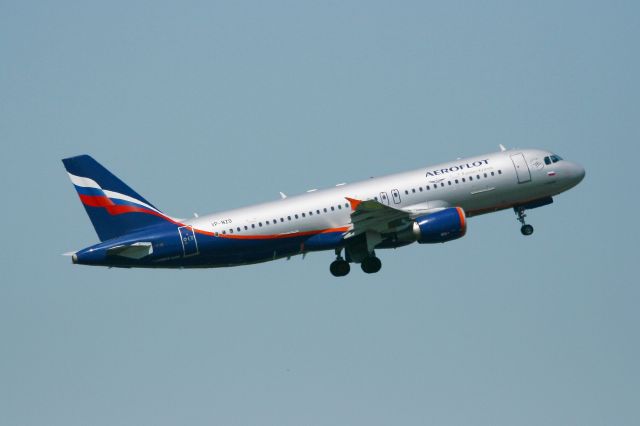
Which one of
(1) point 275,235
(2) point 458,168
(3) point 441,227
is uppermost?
(2) point 458,168

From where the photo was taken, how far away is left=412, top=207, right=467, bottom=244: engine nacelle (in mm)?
71375

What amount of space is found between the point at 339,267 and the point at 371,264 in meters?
2.71

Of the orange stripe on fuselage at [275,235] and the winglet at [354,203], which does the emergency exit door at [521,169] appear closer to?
the winglet at [354,203]

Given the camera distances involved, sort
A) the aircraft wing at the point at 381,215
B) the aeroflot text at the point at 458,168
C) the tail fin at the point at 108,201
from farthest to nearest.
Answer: the aeroflot text at the point at 458,168, the tail fin at the point at 108,201, the aircraft wing at the point at 381,215

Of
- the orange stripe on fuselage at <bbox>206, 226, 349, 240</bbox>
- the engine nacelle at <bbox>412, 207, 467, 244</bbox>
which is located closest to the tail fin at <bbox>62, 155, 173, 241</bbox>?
the orange stripe on fuselage at <bbox>206, 226, 349, 240</bbox>

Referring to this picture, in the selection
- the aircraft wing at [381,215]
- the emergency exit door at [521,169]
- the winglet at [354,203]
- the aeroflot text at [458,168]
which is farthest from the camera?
the emergency exit door at [521,169]

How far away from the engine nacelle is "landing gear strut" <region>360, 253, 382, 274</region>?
14.2ft

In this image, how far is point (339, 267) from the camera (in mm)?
76875

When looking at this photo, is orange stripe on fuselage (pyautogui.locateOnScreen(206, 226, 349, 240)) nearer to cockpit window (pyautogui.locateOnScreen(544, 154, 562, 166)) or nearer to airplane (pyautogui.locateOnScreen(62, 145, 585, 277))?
airplane (pyautogui.locateOnScreen(62, 145, 585, 277))

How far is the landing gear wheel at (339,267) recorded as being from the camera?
3027 inches

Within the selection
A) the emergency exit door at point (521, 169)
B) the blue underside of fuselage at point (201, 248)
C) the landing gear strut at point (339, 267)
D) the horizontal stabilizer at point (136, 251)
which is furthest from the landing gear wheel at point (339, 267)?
the horizontal stabilizer at point (136, 251)

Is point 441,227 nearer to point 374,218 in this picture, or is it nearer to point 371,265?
point 374,218

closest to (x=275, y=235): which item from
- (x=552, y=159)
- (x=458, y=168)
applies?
(x=458, y=168)

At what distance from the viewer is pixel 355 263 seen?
251 ft
